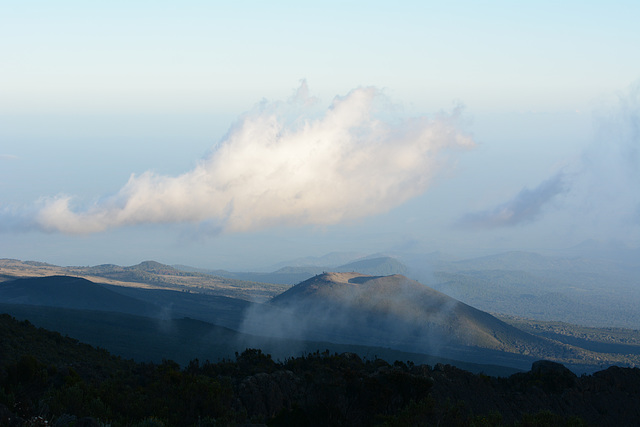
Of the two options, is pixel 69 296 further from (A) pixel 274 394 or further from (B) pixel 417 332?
(A) pixel 274 394

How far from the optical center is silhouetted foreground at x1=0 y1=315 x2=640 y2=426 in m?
31.0

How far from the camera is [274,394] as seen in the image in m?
50.5

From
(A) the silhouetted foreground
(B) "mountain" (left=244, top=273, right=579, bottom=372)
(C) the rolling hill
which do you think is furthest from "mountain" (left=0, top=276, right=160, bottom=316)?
Answer: (A) the silhouetted foreground

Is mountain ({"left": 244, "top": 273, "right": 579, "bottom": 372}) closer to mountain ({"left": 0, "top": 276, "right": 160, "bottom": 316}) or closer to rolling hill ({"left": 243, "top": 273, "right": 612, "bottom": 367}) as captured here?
rolling hill ({"left": 243, "top": 273, "right": 612, "bottom": 367})

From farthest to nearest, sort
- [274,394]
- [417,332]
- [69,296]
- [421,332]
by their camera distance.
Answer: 1. [417,332]
2. [421,332]
3. [69,296]
4. [274,394]

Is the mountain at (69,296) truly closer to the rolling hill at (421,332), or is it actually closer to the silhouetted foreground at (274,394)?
the rolling hill at (421,332)

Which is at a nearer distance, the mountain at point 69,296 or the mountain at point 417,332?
the mountain at point 417,332

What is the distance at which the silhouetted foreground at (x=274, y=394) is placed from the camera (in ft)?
102

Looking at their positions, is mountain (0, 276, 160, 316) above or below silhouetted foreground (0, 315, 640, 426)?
above

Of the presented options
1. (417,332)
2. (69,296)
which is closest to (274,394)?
(417,332)

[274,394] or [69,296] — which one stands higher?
[69,296]

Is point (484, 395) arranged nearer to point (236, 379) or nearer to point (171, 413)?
point (236, 379)

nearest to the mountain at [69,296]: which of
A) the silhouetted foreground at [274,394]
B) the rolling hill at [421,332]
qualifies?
the rolling hill at [421,332]

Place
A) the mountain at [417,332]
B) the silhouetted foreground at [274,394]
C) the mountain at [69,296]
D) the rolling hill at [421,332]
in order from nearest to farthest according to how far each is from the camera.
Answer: the silhouetted foreground at [274,394], the rolling hill at [421,332], the mountain at [417,332], the mountain at [69,296]
